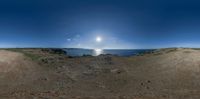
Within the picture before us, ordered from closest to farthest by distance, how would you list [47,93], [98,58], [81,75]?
[47,93] < [81,75] < [98,58]

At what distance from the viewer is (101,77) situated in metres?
39.7

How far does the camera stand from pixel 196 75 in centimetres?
3772

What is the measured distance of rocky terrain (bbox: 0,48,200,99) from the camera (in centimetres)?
3108

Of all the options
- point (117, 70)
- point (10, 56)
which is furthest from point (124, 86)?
point (10, 56)

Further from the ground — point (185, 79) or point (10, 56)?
point (10, 56)

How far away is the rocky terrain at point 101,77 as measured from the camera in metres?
31.1

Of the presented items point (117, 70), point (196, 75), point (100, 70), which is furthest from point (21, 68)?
point (196, 75)

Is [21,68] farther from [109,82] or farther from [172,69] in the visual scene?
[172,69]

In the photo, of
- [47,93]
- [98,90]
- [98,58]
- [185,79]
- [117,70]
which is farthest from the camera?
[98,58]

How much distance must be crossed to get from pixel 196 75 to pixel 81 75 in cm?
1719

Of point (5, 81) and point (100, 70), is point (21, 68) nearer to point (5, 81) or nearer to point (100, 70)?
point (5, 81)

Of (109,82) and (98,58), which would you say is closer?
(109,82)

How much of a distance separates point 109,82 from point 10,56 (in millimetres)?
17655

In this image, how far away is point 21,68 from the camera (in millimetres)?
40219
